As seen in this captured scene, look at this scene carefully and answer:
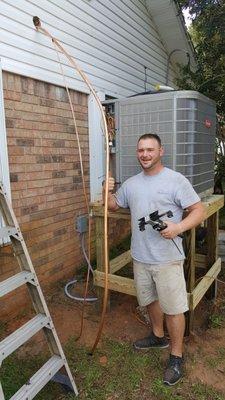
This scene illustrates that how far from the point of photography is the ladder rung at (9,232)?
207cm

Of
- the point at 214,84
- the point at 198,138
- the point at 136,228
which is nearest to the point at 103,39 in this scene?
the point at 214,84

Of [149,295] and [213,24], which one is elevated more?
[213,24]

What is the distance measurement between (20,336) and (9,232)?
63 cm

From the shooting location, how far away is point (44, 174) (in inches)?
143

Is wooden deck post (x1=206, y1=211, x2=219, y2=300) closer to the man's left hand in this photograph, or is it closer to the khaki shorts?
the khaki shorts

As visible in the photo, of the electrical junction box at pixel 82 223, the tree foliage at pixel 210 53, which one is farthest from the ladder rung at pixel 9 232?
the tree foliage at pixel 210 53

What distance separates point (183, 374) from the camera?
8.48 ft

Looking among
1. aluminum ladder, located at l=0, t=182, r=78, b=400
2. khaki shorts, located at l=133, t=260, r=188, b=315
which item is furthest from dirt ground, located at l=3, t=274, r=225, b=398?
aluminum ladder, located at l=0, t=182, r=78, b=400

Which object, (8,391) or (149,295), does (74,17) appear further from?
(8,391)

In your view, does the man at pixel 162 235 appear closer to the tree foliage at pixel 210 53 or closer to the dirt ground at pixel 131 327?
the dirt ground at pixel 131 327

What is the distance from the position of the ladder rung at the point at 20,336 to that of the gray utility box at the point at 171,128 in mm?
1517

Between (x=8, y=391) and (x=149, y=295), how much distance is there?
4.04 feet

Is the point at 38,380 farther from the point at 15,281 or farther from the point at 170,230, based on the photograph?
the point at 170,230

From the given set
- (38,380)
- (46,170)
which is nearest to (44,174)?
(46,170)
